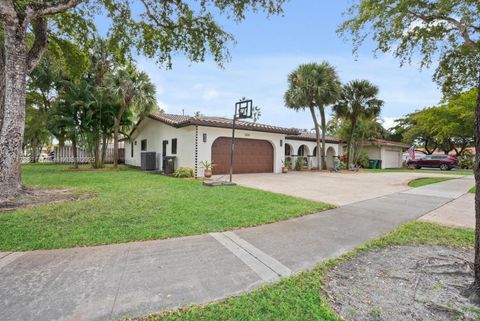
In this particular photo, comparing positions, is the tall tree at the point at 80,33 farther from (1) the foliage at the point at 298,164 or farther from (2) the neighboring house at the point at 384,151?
(2) the neighboring house at the point at 384,151

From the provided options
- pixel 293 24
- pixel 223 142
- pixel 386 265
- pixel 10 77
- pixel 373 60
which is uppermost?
pixel 293 24

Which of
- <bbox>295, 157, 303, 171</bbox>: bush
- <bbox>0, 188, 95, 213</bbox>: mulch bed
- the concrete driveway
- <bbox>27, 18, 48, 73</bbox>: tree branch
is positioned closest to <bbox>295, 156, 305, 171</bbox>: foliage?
<bbox>295, 157, 303, 171</bbox>: bush

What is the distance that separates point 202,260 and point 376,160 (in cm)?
2662

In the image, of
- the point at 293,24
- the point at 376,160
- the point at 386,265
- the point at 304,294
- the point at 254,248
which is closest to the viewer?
the point at 304,294

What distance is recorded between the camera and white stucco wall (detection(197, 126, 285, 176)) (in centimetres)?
1276

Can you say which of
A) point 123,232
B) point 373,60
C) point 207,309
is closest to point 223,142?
point 373,60

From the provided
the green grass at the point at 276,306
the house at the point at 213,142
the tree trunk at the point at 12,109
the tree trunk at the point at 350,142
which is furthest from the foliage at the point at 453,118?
the tree trunk at the point at 12,109

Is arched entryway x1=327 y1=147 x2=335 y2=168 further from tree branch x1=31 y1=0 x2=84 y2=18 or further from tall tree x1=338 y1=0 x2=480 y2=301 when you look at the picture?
tree branch x1=31 y1=0 x2=84 y2=18

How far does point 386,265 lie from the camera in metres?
3.05

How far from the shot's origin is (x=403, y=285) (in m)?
2.58

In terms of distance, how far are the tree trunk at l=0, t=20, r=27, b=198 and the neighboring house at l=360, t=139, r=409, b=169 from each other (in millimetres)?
25153

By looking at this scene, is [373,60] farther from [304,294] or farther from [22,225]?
[22,225]

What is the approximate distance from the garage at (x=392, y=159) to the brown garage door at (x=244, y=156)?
16460 mm

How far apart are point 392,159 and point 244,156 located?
20.9m
